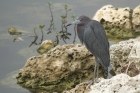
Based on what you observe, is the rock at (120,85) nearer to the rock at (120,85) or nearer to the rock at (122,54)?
the rock at (120,85)

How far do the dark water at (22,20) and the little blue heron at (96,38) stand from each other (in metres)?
1.64

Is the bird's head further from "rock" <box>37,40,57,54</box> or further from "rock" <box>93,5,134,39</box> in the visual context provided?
"rock" <box>93,5,134,39</box>

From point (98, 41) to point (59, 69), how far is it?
1.23m

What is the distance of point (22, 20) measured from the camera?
28.2ft

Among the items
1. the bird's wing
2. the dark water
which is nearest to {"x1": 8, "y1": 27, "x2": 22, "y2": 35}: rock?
the dark water

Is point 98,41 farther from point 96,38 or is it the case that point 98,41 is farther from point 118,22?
point 118,22

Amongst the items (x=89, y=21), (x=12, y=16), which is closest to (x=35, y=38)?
(x=12, y=16)

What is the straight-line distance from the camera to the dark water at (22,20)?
22.0ft

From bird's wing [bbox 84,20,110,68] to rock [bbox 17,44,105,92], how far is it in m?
0.80

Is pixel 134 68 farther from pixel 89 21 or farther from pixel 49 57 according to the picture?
pixel 49 57

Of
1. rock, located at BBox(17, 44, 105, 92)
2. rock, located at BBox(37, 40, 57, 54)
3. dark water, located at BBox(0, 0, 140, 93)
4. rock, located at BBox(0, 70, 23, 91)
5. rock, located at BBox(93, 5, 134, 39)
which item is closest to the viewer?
rock, located at BBox(17, 44, 105, 92)

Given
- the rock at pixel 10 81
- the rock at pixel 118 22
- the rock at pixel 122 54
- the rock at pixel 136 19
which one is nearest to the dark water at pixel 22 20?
the rock at pixel 10 81

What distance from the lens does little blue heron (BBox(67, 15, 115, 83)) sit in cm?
479

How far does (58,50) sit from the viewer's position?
5879 millimetres
